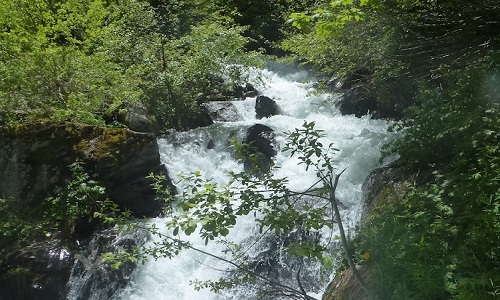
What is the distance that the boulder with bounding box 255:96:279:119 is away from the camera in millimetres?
13375

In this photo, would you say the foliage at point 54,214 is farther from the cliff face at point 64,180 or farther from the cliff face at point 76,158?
the cliff face at point 76,158

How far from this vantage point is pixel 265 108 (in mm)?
13438

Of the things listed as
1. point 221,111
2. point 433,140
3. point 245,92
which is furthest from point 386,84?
point 245,92

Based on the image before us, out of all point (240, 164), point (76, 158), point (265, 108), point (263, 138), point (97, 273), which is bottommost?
point (97, 273)

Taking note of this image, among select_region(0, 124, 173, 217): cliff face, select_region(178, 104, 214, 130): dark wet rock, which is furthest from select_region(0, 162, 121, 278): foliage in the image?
select_region(178, 104, 214, 130): dark wet rock

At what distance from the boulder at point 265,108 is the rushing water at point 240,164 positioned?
0.76ft

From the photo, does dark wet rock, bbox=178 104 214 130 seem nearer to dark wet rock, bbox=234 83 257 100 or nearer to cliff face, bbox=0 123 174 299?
dark wet rock, bbox=234 83 257 100

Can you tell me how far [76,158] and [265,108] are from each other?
6521 millimetres

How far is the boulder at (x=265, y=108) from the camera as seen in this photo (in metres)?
13.4

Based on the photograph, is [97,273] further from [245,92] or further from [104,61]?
[245,92]

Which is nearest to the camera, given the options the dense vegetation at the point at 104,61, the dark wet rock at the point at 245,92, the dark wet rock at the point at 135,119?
the dense vegetation at the point at 104,61

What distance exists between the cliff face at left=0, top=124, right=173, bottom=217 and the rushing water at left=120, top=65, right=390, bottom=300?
83cm

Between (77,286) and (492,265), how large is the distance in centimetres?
606

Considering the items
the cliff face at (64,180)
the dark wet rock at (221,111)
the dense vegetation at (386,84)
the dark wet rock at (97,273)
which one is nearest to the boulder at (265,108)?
the dark wet rock at (221,111)
